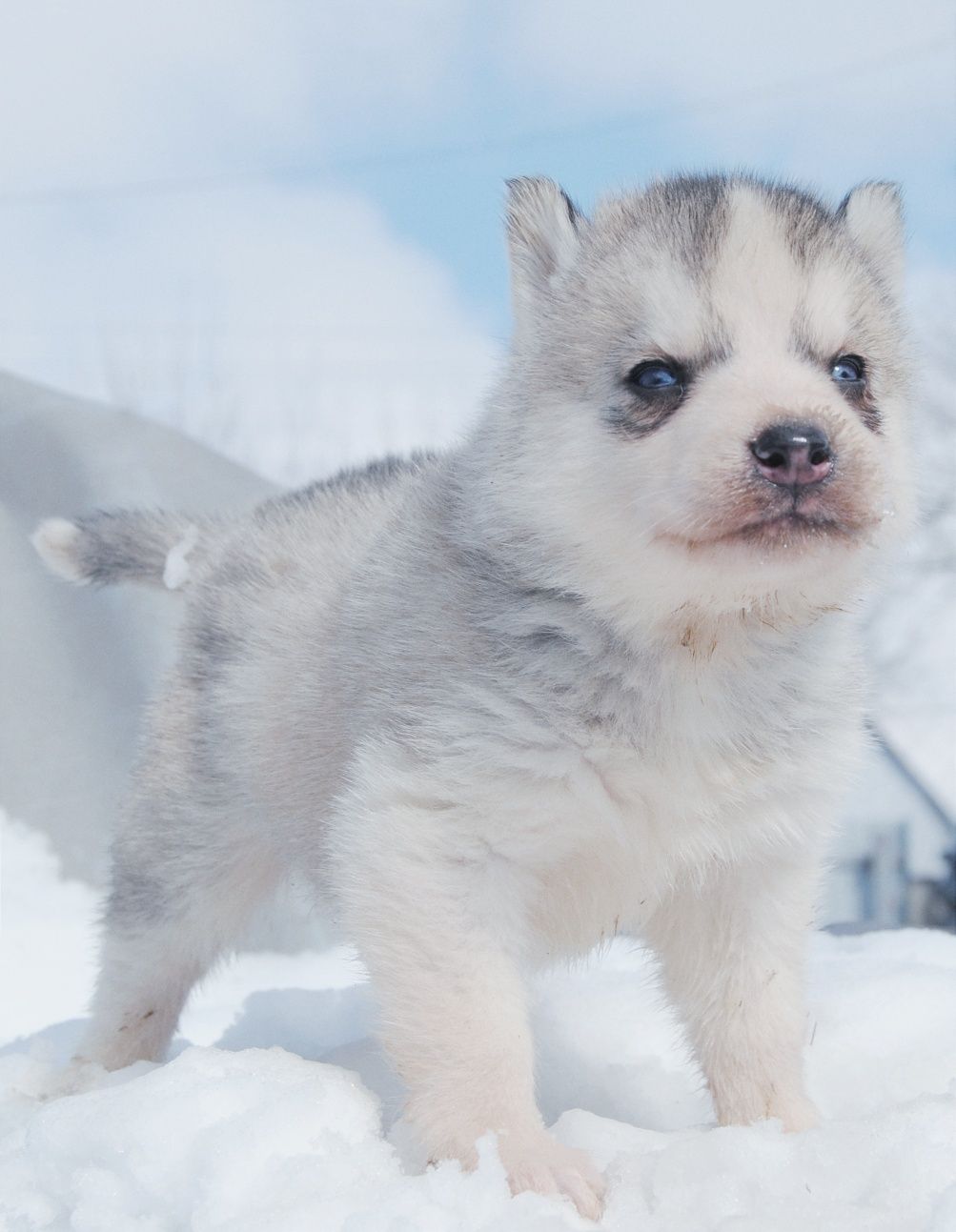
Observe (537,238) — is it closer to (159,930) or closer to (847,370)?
(847,370)

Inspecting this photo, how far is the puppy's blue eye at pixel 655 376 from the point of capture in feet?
7.44

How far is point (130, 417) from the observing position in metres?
6.22

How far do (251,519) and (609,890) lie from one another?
1.65m

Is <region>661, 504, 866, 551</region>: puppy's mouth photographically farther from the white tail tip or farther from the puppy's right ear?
the white tail tip

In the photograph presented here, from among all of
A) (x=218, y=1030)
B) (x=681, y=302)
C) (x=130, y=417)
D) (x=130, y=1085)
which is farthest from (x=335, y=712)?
(x=130, y=417)

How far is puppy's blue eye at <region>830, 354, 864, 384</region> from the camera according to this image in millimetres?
2369

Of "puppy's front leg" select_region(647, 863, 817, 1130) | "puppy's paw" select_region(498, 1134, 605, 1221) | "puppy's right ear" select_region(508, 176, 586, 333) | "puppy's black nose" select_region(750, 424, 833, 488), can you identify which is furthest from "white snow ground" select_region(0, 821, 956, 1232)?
"puppy's right ear" select_region(508, 176, 586, 333)

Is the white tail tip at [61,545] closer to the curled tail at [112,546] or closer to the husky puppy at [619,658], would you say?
the curled tail at [112,546]

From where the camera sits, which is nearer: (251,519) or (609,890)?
(609,890)

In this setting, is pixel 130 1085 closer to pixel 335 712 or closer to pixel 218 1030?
pixel 335 712

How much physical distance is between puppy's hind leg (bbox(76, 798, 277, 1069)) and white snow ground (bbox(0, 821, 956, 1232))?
0.67 ft

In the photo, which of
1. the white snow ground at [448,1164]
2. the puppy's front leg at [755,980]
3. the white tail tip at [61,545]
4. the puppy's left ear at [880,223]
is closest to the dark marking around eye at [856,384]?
the puppy's left ear at [880,223]

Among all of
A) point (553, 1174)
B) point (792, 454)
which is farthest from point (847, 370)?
point (553, 1174)

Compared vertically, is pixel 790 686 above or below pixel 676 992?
above
